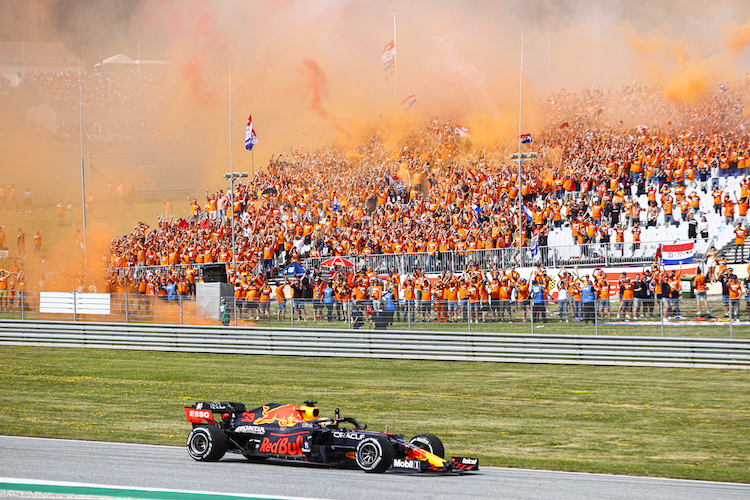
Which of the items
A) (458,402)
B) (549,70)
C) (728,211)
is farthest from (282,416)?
(549,70)

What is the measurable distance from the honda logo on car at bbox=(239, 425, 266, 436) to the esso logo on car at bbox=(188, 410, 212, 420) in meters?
0.37

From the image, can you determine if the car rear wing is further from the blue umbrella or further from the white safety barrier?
the blue umbrella

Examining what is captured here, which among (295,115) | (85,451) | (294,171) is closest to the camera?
(85,451)

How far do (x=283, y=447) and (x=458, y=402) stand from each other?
595cm

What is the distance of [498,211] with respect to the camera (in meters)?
28.2

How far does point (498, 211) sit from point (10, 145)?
3114 centimetres

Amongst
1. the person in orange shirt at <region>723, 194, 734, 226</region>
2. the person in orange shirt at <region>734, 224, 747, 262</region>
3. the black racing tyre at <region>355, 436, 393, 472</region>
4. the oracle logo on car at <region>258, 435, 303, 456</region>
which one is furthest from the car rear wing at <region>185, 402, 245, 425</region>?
the person in orange shirt at <region>723, 194, 734, 226</region>

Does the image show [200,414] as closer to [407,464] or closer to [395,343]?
[407,464]

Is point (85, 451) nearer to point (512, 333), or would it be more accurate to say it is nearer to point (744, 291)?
point (512, 333)

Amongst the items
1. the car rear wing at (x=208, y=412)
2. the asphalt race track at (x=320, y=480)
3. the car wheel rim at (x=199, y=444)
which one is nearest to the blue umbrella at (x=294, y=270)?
the asphalt race track at (x=320, y=480)

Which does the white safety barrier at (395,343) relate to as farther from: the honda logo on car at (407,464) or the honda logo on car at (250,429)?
the honda logo on car at (407,464)

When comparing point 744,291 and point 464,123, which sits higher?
point 464,123

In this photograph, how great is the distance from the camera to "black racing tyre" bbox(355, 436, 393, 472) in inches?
356

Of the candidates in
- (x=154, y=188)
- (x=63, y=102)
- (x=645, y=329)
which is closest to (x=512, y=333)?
(x=645, y=329)
